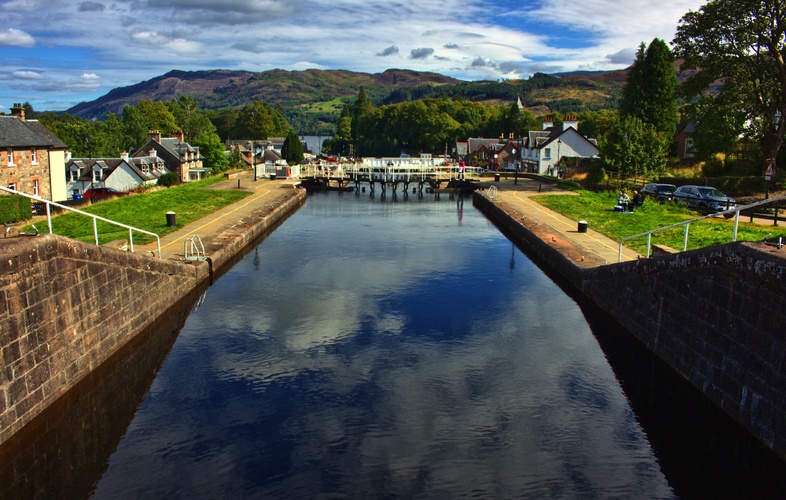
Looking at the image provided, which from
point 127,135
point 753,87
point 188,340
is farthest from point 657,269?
point 127,135

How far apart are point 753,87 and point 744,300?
3521 cm

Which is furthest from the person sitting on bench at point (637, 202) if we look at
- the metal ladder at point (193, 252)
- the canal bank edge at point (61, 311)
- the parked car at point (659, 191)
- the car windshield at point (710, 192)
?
the canal bank edge at point (61, 311)

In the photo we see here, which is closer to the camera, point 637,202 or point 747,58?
point 637,202

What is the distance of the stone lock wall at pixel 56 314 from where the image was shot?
42.2ft

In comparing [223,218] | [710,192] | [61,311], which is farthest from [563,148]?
[61,311]

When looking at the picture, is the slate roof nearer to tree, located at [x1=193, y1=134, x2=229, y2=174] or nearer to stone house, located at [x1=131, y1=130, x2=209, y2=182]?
stone house, located at [x1=131, y1=130, x2=209, y2=182]

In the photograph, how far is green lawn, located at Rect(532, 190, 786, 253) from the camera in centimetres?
2670

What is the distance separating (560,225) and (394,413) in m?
24.2

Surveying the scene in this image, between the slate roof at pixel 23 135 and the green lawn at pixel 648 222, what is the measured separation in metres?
36.6

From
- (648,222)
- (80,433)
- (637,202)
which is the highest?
(637,202)

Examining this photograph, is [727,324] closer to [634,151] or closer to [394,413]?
[394,413]

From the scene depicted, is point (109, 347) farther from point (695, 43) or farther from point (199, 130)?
point (199, 130)

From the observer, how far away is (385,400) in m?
15.1

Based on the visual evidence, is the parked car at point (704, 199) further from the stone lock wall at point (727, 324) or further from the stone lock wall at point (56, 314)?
the stone lock wall at point (56, 314)
